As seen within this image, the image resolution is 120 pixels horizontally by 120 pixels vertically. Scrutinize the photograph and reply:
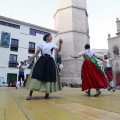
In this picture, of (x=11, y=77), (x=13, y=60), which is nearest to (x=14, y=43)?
(x=13, y=60)

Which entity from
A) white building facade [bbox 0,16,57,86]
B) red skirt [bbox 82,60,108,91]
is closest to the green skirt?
red skirt [bbox 82,60,108,91]

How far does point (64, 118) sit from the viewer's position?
1350 millimetres

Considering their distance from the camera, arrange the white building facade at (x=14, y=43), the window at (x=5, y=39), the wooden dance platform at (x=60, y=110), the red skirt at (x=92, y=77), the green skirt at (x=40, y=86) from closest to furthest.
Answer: the wooden dance platform at (x=60, y=110) → the green skirt at (x=40, y=86) → the red skirt at (x=92, y=77) → the white building facade at (x=14, y=43) → the window at (x=5, y=39)

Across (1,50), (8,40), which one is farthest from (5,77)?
(8,40)

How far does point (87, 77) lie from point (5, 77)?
18201 mm

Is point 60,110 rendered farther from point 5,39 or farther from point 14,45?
point 14,45

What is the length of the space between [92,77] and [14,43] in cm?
1975

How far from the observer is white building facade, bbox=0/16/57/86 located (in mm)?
21078

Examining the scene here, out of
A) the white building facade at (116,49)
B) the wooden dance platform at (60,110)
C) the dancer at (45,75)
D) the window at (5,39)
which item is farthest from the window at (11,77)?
the wooden dance platform at (60,110)

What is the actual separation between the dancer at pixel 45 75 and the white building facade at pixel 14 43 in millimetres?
18245

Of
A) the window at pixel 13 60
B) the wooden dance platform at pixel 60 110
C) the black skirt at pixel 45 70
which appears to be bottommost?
the wooden dance platform at pixel 60 110

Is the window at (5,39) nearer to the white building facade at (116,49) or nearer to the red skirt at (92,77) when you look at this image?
the white building facade at (116,49)

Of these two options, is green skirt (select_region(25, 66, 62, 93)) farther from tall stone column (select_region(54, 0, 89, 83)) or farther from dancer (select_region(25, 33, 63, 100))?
tall stone column (select_region(54, 0, 89, 83))

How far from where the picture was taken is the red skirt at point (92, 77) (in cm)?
402
